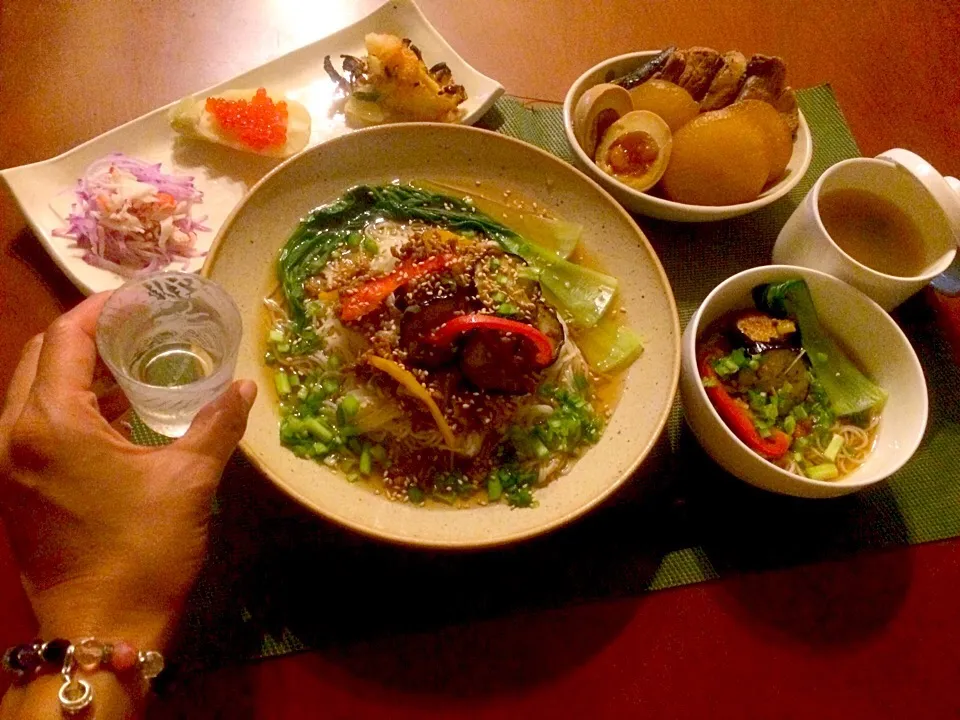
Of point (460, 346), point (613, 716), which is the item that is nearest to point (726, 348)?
point (460, 346)

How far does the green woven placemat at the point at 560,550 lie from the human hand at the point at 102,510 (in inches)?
12.9

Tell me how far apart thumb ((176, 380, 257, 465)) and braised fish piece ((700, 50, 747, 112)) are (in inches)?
63.5

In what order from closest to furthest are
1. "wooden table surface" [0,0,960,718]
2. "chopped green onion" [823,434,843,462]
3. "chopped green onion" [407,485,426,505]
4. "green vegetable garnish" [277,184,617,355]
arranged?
"wooden table surface" [0,0,960,718] → "chopped green onion" [407,485,426,505] → "chopped green onion" [823,434,843,462] → "green vegetable garnish" [277,184,617,355]

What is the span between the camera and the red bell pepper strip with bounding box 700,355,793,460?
1681mm

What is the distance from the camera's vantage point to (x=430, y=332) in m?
1.68

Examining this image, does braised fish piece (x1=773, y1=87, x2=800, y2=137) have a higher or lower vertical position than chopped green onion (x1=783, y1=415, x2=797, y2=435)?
higher

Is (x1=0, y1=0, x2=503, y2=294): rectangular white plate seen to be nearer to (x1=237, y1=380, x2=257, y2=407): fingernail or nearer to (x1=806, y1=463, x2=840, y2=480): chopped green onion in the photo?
(x1=237, y1=380, x2=257, y2=407): fingernail

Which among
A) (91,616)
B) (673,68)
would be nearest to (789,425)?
(673,68)

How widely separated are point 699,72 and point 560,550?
4.76ft

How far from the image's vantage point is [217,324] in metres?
1.43

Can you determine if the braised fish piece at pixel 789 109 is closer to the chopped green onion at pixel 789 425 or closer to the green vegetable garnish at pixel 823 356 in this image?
the green vegetable garnish at pixel 823 356

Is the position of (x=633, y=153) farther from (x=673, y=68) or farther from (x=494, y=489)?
(x=494, y=489)

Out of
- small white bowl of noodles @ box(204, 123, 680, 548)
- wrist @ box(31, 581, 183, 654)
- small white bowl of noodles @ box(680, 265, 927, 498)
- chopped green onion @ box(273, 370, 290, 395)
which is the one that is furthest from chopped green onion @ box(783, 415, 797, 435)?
wrist @ box(31, 581, 183, 654)

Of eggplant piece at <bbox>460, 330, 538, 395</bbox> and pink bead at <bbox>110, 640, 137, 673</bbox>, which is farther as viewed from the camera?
eggplant piece at <bbox>460, 330, 538, 395</bbox>
